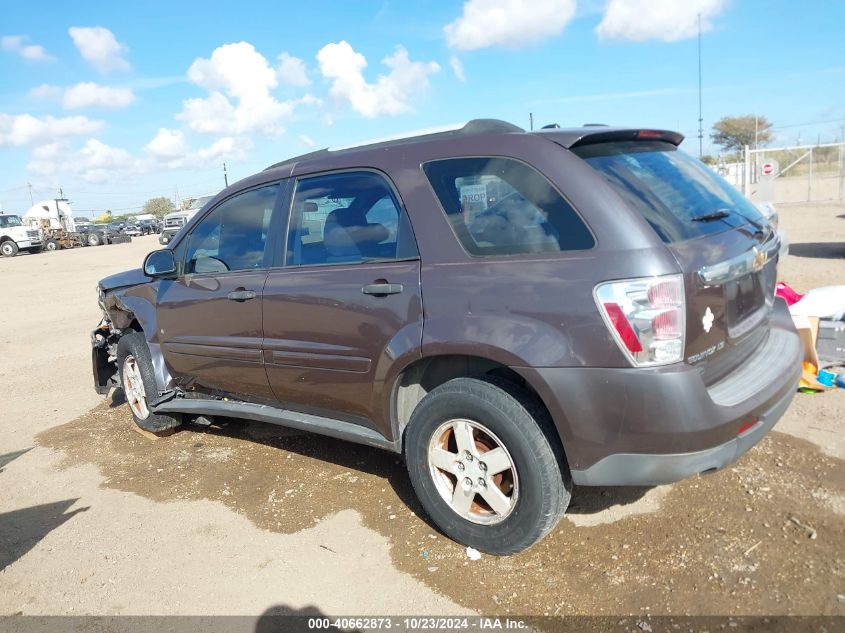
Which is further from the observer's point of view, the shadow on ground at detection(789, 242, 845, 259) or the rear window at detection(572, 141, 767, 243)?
the shadow on ground at detection(789, 242, 845, 259)

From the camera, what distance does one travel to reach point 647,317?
243cm

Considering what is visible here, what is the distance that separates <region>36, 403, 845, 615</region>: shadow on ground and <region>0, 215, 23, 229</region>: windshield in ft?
126

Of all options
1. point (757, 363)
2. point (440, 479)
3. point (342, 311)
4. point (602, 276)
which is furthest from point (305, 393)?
point (757, 363)

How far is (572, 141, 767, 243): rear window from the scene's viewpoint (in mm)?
2662

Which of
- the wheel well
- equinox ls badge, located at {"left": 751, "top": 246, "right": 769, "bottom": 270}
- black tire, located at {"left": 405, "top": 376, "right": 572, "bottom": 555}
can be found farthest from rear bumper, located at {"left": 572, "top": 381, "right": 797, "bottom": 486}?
equinox ls badge, located at {"left": 751, "top": 246, "right": 769, "bottom": 270}

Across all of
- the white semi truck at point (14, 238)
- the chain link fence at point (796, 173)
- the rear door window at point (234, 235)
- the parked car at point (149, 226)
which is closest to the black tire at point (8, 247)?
the white semi truck at point (14, 238)

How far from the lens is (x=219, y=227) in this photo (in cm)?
428

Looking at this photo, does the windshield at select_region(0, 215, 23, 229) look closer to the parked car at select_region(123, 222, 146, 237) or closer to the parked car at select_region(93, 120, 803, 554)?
the parked car at select_region(123, 222, 146, 237)

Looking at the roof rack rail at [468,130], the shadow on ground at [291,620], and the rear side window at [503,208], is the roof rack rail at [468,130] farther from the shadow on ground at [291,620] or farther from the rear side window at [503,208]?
the shadow on ground at [291,620]

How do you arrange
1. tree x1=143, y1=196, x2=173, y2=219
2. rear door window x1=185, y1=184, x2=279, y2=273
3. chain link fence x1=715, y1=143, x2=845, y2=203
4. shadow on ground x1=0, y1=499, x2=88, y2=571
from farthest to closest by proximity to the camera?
tree x1=143, y1=196, x2=173, y2=219, chain link fence x1=715, y1=143, x2=845, y2=203, rear door window x1=185, y1=184, x2=279, y2=273, shadow on ground x1=0, y1=499, x2=88, y2=571

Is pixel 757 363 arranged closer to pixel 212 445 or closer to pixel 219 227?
pixel 219 227

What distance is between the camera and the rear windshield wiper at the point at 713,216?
2810mm

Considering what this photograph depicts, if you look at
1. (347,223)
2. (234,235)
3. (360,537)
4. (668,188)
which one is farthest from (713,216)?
(234,235)

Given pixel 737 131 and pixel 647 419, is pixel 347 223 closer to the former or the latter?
pixel 647 419
